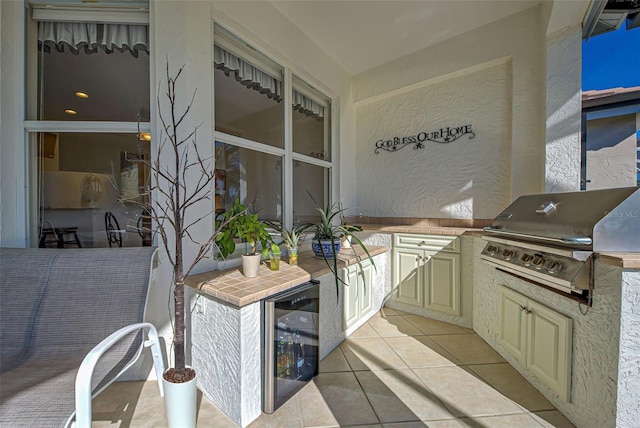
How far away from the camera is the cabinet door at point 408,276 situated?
2725 mm

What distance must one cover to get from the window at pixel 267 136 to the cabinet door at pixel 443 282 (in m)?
1.43

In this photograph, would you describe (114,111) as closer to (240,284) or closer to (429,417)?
(240,284)

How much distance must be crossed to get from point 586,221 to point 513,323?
92 centimetres

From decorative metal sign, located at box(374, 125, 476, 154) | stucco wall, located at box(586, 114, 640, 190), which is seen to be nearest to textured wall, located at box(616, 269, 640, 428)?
stucco wall, located at box(586, 114, 640, 190)

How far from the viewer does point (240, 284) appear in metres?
1.50

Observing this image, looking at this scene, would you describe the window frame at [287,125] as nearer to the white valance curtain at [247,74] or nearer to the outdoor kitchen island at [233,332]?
the white valance curtain at [247,74]

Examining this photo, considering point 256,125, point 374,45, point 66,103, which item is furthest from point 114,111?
point 374,45

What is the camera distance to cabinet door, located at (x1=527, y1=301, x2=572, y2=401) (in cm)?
142

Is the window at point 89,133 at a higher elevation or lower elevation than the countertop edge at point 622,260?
higher

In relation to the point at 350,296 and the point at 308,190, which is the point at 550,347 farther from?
the point at 308,190

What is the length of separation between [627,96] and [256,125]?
10.8 feet

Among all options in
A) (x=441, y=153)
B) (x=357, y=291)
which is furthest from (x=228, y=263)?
(x=441, y=153)

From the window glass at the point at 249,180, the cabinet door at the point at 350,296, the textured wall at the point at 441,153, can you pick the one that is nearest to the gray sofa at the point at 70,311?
the window glass at the point at 249,180

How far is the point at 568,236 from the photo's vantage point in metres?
1.39
